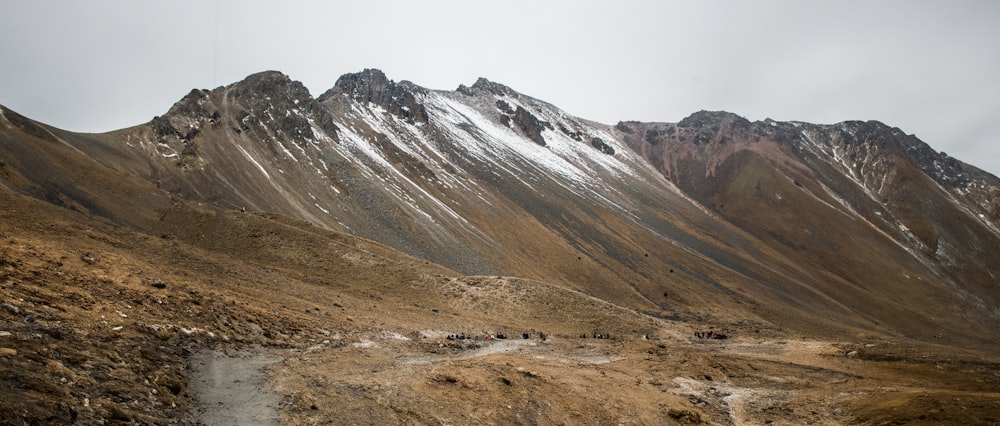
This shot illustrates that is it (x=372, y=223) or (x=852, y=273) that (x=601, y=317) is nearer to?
(x=372, y=223)

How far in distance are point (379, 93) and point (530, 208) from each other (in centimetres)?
7091

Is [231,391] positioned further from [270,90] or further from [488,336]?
[270,90]

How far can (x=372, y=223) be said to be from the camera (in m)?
71.0

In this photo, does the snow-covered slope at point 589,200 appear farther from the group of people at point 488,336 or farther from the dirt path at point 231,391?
the dirt path at point 231,391

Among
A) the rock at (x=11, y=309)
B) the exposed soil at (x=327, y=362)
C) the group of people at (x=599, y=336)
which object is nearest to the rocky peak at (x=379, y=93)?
the exposed soil at (x=327, y=362)

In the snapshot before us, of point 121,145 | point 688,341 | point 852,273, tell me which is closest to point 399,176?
point 121,145

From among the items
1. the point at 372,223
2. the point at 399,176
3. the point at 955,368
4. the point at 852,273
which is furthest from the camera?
the point at 852,273

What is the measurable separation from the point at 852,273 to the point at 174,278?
136 meters

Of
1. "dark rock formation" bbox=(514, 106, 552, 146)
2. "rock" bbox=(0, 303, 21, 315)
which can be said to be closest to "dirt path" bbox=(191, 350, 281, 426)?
"rock" bbox=(0, 303, 21, 315)

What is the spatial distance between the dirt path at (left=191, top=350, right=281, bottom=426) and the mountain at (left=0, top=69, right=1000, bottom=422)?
666 inches

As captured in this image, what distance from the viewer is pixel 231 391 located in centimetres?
1434

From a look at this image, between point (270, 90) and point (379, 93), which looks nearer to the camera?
point (270, 90)

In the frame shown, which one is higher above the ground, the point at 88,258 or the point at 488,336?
the point at 88,258

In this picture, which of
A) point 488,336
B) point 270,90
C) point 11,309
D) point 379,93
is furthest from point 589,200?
point 11,309
